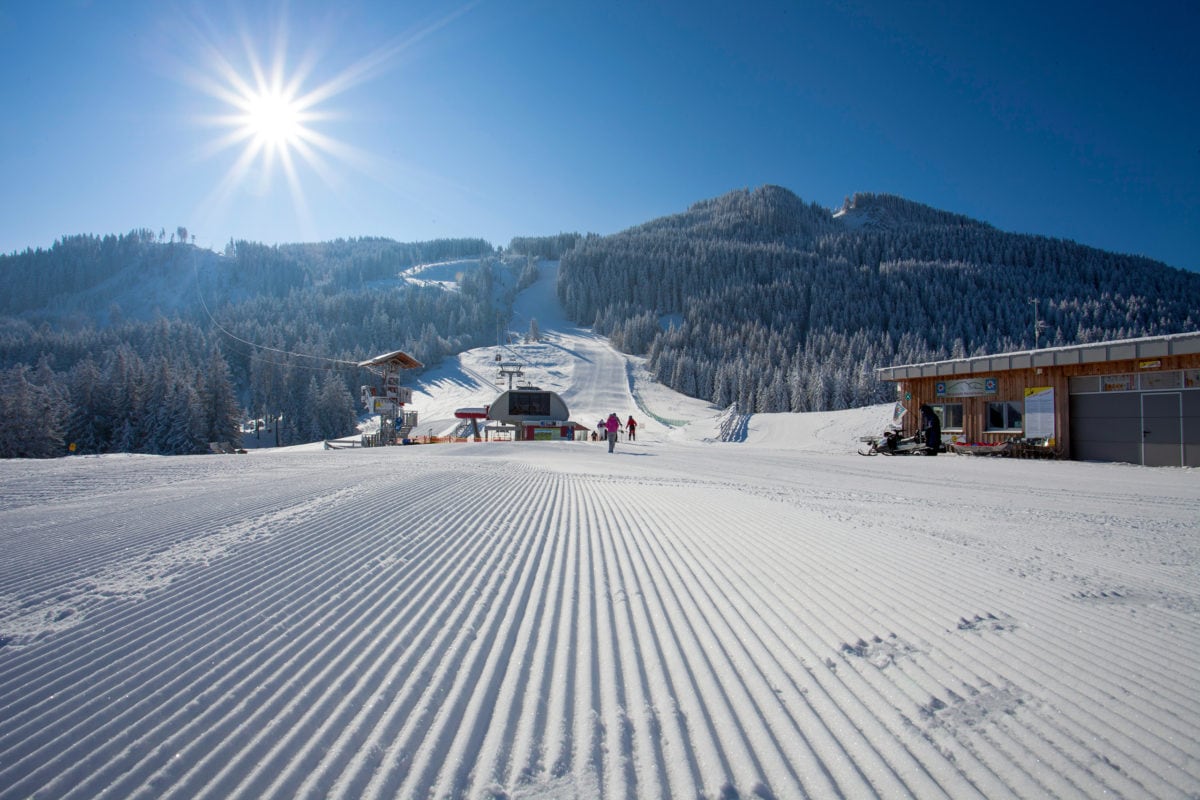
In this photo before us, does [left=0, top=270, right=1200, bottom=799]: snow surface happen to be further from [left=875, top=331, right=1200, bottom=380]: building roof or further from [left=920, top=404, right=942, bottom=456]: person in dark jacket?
[left=920, top=404, right=942, bottom=456]: person in dark jacket

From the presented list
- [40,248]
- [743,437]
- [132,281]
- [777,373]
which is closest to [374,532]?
[743,437]

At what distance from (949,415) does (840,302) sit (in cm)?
10647

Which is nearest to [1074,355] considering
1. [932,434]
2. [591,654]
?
[932,434]

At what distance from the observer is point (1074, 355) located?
17.4 metres

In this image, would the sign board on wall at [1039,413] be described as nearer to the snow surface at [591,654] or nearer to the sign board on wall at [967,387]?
the sign board on wall at [967,387]

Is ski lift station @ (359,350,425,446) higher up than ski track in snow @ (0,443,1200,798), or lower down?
higher up

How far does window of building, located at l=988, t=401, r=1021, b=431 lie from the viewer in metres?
19.5

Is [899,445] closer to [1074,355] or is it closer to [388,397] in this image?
[1074,355]

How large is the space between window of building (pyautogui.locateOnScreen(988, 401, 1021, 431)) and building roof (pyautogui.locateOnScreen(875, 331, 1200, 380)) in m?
1.44

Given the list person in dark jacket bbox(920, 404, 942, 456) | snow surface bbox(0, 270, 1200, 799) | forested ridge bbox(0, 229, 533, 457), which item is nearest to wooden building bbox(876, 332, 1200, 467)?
person in dark jacket bbox(920, 404, 942, 456)

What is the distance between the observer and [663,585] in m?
4.43

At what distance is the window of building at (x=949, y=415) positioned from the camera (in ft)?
71.0

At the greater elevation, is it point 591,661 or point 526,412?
point 526,412

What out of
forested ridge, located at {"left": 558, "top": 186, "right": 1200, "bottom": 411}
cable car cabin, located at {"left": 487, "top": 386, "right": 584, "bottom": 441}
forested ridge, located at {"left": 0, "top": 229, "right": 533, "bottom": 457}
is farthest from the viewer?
forested ridge, located at {"left": 558, "top": 186, "right": 1200, "bottom": 411}
